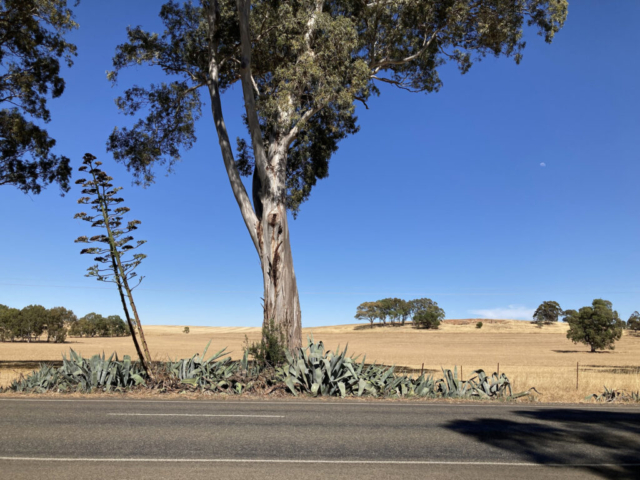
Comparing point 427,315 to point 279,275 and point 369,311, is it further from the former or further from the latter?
point 279,275

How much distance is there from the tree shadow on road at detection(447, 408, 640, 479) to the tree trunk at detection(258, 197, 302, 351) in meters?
7.85

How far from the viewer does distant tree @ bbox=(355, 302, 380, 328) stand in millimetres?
122225

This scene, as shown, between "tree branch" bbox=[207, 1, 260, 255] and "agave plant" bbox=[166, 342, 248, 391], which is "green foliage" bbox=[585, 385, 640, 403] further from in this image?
"tree branch" bbox=[207, 1, 260, 255]

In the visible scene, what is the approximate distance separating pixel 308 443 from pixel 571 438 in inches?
176

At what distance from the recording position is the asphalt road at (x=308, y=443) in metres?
5.69

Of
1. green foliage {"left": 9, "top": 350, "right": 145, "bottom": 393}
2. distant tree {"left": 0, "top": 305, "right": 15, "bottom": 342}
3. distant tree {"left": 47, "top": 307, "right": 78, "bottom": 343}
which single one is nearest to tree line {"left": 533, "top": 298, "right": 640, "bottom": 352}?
green foliage {"left": 9, "top": 350, "right": 145, "bottom": 393}

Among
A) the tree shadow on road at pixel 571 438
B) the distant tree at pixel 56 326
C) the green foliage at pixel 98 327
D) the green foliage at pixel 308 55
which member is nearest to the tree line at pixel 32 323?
the distant tree at pixel 56 326

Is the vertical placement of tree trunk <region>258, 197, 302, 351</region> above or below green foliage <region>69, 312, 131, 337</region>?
above

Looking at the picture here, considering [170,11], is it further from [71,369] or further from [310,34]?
[71,369]

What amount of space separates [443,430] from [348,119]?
15.2 meters

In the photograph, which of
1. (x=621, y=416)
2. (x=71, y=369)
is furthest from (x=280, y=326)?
(x=621, y=416)

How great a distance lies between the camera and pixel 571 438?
301 inches

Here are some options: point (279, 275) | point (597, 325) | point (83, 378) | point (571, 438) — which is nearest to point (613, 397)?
point (571, 438)

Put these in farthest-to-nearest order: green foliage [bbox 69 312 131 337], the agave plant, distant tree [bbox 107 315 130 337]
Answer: distant tree [bbox 107 315 130 337] < green foliage [bbox 69 312 131 337] < the agave plant
